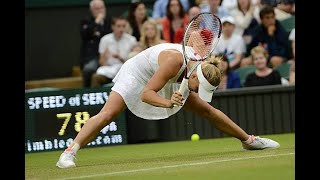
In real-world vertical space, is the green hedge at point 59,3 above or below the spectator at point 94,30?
above

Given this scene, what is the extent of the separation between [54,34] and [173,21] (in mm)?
2713

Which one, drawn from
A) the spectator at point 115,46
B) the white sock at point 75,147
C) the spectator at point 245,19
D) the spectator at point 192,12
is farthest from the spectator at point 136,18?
the white sock at point 75,147

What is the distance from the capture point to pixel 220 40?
14273mm

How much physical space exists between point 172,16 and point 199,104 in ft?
16.9

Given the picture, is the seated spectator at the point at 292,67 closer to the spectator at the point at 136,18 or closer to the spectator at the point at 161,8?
the spectator at the point at 161,8

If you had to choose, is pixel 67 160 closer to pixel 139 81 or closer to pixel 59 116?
pixel 139 81

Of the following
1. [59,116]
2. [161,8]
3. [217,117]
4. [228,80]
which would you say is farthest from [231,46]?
[217,117]

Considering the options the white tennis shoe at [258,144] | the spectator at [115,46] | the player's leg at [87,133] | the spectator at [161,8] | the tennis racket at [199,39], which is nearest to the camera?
the tennis racket at [199,39]

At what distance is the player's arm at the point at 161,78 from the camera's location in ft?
28.6

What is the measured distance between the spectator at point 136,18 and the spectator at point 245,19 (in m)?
1.41

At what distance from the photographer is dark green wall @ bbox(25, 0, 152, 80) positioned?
16.0 m
